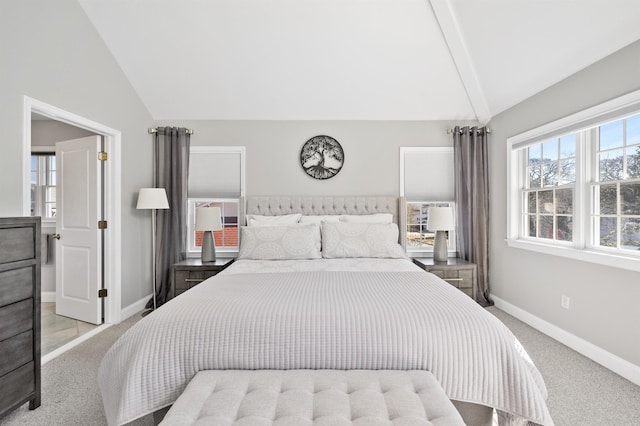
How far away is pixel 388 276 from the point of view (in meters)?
2.32

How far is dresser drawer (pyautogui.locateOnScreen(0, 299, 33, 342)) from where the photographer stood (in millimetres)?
Answer: 1751

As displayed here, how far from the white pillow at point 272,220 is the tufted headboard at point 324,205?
142mm

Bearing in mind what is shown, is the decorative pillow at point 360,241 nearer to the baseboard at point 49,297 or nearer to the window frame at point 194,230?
the window frame at point 194,230

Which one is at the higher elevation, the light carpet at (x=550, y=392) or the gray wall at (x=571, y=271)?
the gray wall at (x=571, y=271)

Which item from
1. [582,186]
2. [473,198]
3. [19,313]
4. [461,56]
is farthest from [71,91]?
[582,186]

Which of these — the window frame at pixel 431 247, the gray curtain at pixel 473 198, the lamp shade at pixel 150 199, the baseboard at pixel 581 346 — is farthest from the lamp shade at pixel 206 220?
the baseboard at pixel 581 346

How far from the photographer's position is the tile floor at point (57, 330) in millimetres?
2799

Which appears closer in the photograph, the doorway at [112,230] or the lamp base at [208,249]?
the doorway at [112,230]

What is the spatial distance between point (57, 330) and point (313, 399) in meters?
3.36

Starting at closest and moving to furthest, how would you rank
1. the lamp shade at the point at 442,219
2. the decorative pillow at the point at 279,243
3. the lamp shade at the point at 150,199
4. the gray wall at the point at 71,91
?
1. the gray wall at the point at 71,91
2. the decorative pillow at the point at 279,243
3. the lamp shade at the point at 150,199
4. the lamp shade at the point at 442,219

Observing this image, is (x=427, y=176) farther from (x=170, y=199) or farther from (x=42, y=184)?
(x=42, y=184)

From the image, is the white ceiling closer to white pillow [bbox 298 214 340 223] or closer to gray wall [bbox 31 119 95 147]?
gray wall [bbox 31 119 95 147]

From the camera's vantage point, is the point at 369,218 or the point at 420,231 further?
the point at 420,231

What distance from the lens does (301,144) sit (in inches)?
156
